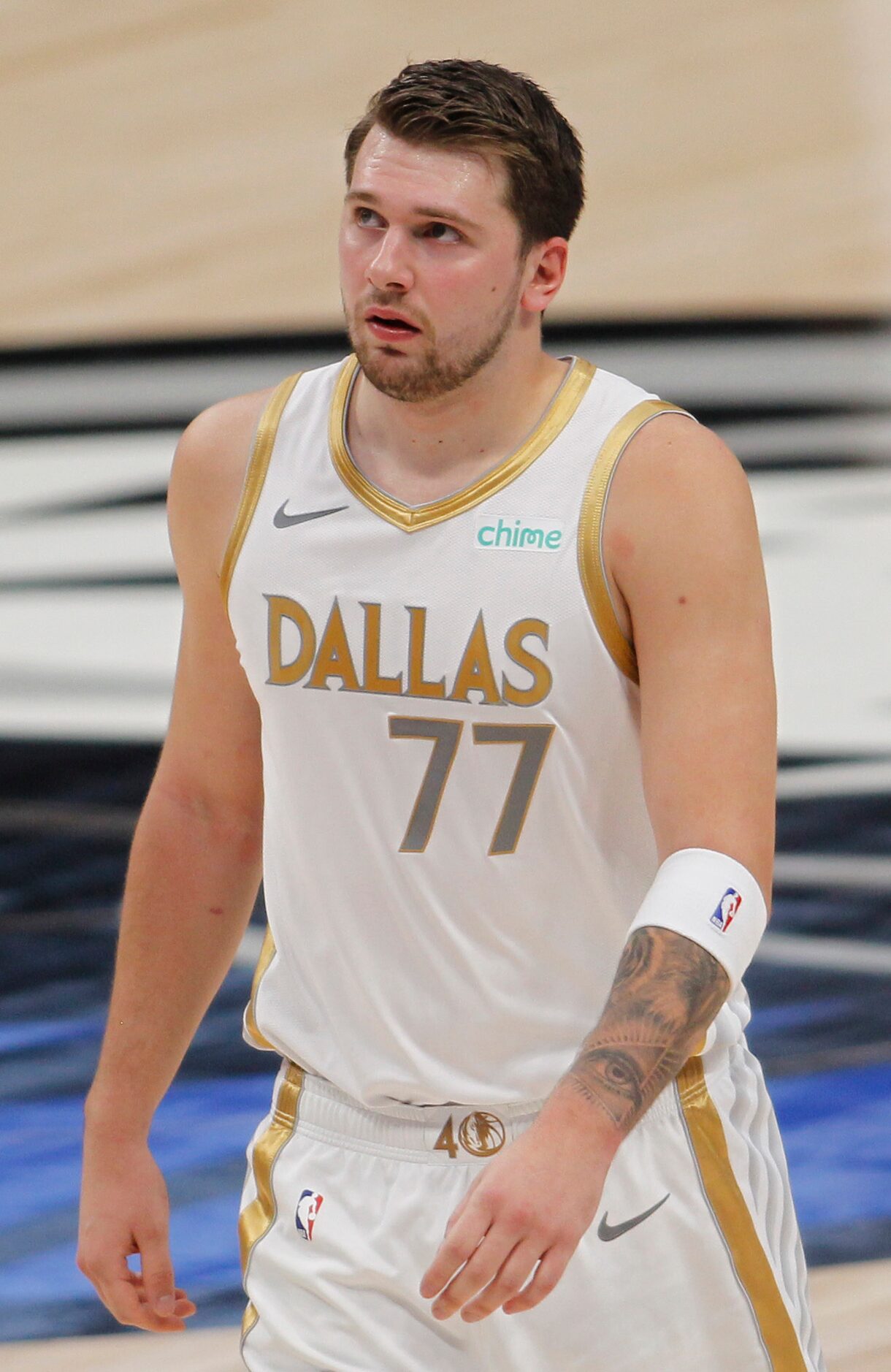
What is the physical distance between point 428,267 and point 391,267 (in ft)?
0.11

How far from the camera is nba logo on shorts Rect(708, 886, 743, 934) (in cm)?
147

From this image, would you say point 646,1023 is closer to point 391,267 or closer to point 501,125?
point 391,267

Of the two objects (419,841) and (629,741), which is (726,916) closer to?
(629,741)

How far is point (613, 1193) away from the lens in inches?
67.4

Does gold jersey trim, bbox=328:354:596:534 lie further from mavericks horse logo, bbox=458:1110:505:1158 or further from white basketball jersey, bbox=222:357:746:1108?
mavericks horse logo, bbox=458:1110:505:1158

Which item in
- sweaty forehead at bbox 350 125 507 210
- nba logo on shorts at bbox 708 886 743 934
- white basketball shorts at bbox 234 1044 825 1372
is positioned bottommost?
white basketball shorts at bbox 234 1044 825 1372

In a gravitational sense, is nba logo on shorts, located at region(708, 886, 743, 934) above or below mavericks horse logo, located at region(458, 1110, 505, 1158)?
above

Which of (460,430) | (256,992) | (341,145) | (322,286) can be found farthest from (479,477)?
(341,145)

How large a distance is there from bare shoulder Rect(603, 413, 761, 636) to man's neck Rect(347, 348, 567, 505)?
0.13 m

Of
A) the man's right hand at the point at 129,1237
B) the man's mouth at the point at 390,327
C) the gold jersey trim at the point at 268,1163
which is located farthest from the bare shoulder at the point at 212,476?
the man's right hand at the point at 129,1237

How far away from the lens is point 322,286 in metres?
5.75

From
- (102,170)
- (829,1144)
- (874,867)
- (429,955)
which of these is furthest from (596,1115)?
(102,170)

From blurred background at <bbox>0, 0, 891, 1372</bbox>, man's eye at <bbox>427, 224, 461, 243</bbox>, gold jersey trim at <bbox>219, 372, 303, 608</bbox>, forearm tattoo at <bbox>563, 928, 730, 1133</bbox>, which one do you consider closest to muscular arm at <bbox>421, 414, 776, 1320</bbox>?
forearm tattoo at <bbox>563, 928, 730, 1133</bbox>

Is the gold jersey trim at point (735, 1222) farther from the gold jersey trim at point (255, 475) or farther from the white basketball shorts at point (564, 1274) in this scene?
the gold jersey trim at point (255, 475)
